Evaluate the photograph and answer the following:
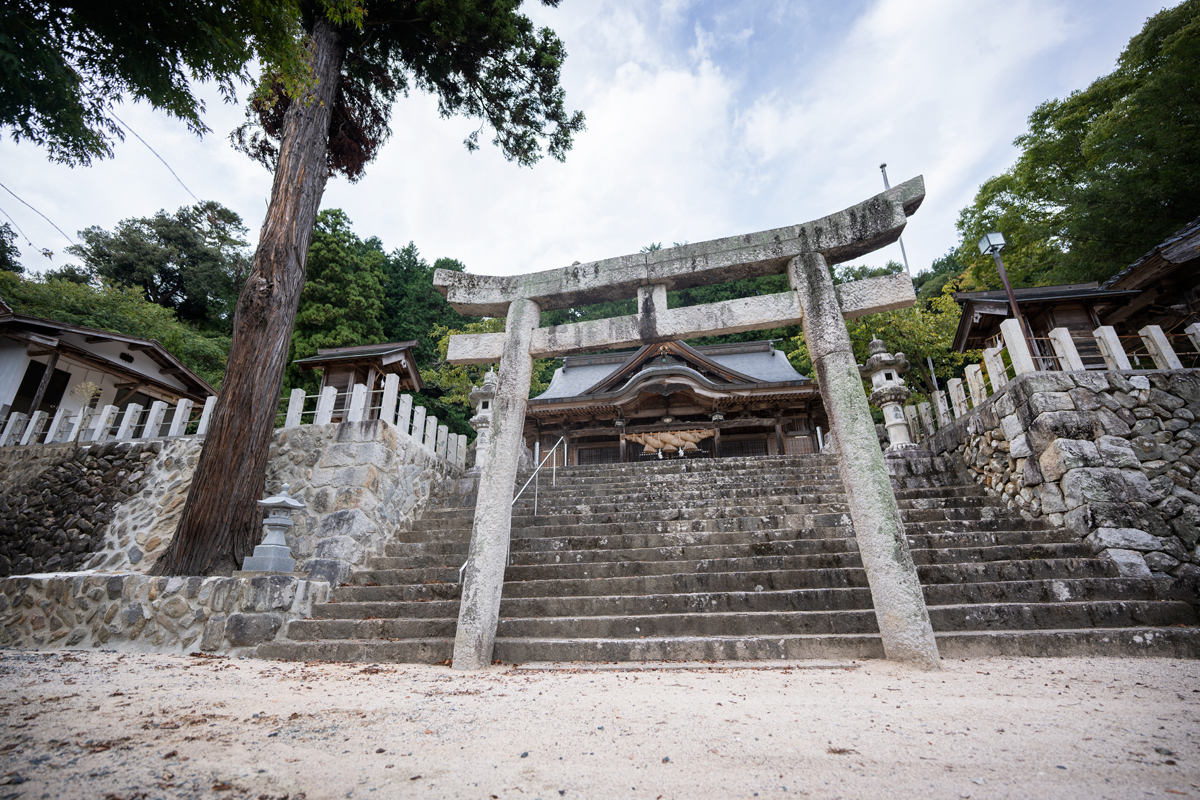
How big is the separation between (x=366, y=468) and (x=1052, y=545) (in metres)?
8.15

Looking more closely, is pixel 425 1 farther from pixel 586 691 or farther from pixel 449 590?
pixel 586 691

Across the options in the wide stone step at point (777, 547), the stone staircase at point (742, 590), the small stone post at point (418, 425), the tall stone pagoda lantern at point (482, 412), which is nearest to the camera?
the stone staircase at point (742, 590)

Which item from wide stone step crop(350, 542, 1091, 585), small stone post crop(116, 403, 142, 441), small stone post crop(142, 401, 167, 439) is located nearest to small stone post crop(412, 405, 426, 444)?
wide stone step crop(350, 542, 1091, 585)

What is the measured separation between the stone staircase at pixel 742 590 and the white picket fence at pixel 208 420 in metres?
1.92

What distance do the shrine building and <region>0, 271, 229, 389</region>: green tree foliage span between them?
12150mm

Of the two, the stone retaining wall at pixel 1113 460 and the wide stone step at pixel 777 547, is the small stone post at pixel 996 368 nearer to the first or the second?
the stone retaining wall at pixel 1113 460

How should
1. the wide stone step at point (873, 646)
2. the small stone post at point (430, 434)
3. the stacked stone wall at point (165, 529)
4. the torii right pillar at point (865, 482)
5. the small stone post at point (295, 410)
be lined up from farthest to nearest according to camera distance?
the small stone post at point (430, 434), the small stone post at point (295, 410), the stacked stone wall at point (165, 529), the wide stone step at point (873, 646), the torii right pillar at point (865, 482)

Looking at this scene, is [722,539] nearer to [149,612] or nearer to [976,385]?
[976,385]

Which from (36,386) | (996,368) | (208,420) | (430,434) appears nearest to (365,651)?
(430,434)

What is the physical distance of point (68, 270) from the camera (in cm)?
1897

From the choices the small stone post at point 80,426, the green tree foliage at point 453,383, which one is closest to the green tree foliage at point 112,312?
the small stone post at point 80,426

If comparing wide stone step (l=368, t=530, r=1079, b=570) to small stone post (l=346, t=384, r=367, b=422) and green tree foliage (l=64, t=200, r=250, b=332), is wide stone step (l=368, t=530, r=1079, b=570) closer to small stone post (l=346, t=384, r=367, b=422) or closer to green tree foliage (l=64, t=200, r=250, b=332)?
small stone post (l=346, t=384, r=367, b=422)

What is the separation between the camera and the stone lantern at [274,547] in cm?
508

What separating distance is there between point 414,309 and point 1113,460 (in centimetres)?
2211
